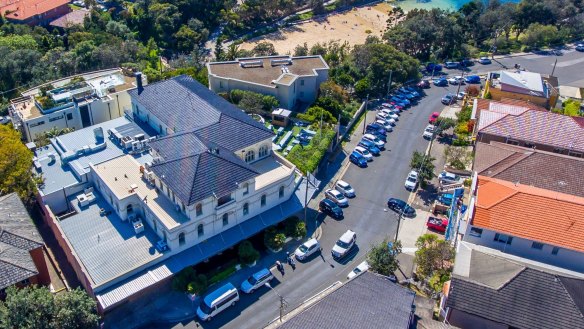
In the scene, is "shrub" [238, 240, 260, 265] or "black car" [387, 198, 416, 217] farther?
"black car" [387, 198, 416, 217]

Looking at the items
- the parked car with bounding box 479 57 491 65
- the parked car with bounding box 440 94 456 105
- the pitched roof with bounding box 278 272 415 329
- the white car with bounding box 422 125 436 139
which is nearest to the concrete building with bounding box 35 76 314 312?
the pitched roof with bounding box 278 272 415 329

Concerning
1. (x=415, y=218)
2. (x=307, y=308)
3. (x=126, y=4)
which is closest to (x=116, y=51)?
(x=126, y=4)

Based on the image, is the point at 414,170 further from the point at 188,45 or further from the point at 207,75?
the point at 188,45

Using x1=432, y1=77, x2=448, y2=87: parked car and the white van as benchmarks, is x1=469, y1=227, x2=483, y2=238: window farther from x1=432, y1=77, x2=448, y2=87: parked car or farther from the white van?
x1=432, y1=77, x2=448, y2=87: parked car

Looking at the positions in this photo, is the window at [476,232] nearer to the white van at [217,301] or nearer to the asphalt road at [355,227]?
the asphalt road at [355,227]

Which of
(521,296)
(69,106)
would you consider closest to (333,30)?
(69,106)

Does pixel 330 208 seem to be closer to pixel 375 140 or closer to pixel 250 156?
pixel 250 156

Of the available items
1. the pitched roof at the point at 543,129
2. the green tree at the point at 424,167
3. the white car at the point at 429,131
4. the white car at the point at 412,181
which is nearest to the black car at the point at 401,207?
the white car at the point at 412,181
